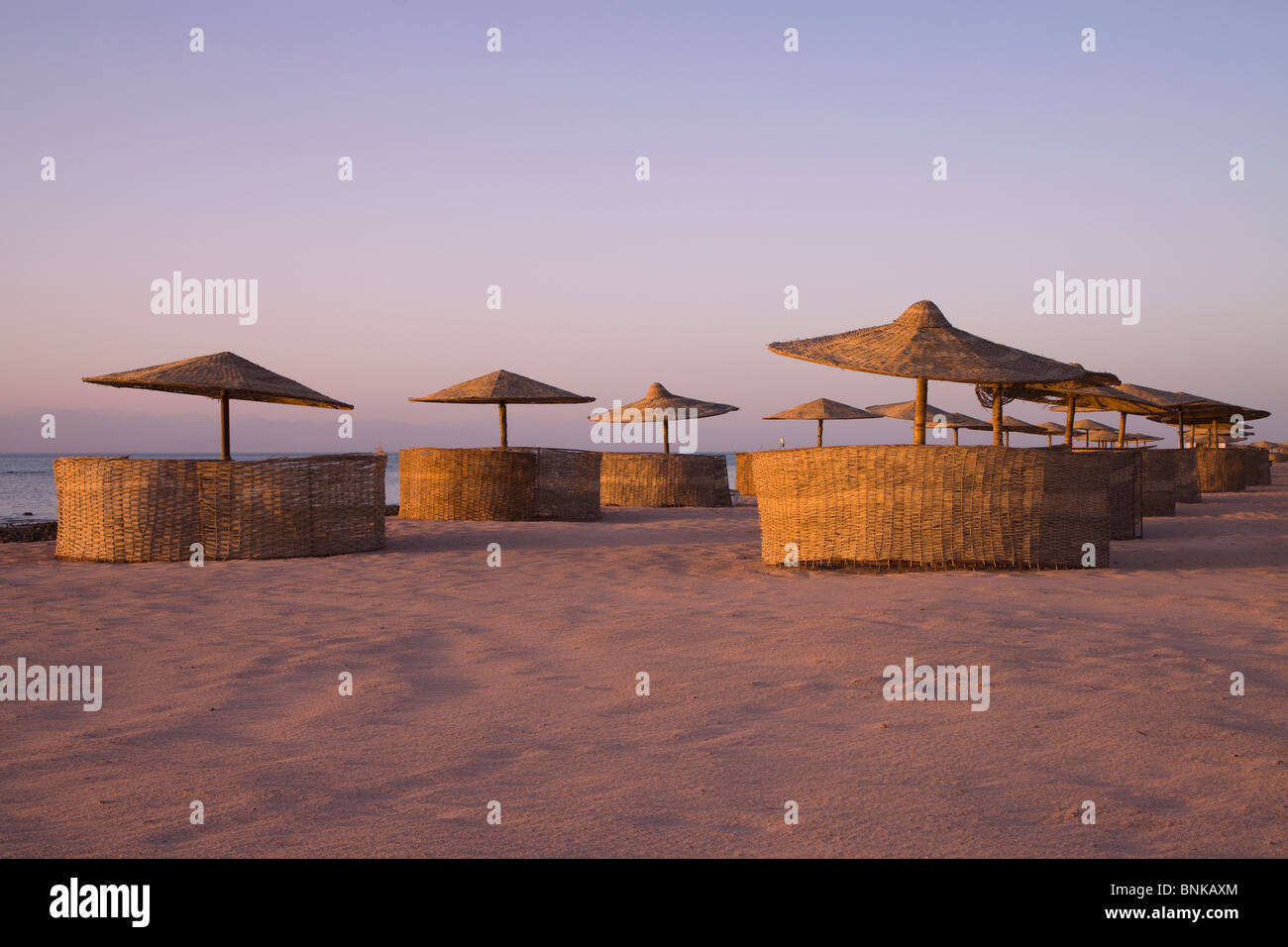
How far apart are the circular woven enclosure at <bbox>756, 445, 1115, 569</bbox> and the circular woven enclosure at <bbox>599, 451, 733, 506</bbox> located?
9.60 meters

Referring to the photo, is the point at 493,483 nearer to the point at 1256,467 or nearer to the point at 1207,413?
the point at 1207,413

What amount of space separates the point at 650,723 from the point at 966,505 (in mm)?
4636

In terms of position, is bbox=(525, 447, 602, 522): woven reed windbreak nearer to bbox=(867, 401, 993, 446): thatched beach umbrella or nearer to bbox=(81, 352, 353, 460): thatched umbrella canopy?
bbox=(81, 352, 353, 460): thatched umbrella canopy

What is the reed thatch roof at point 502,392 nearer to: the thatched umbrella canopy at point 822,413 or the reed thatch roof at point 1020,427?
the thatched umbrella canopy at point 822,413

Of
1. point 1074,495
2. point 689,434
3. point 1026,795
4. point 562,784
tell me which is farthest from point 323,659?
point 689,434

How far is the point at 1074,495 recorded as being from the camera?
7.29 m

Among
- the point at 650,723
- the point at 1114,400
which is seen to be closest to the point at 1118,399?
the point at 1114,400

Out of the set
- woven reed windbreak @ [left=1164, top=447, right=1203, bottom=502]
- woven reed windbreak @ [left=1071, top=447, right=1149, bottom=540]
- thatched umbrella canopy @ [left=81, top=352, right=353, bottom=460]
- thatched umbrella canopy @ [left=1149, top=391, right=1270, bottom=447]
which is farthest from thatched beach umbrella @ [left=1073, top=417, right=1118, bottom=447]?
thatched umbrella canopy @ [left=81, top=352, right=353, bottom=460]

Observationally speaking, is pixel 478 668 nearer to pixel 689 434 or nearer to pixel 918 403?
pixel 918 403

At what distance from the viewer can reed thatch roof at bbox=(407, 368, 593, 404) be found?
44.2ft

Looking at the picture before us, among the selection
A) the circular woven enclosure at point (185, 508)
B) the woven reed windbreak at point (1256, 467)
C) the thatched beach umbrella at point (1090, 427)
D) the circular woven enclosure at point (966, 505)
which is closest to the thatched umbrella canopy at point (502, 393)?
the circular woven enclosure at point (185, 508)

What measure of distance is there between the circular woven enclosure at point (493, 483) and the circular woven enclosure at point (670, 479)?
12.1ft

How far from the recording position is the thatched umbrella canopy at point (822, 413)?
21234 mm

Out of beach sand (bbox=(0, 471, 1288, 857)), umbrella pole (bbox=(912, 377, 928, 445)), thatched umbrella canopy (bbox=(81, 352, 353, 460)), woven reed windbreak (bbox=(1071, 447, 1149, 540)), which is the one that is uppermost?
thatched umbrella canopy (bbox=(81, 352, 353, 460))
